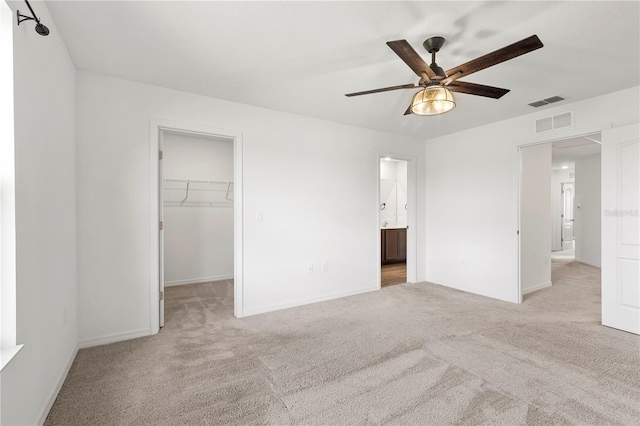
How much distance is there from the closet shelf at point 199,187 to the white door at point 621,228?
531 centimetres

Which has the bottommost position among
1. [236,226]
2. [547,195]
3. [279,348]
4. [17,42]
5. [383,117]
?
[279,348]

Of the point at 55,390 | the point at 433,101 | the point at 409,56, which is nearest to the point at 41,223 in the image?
the point at 55,390

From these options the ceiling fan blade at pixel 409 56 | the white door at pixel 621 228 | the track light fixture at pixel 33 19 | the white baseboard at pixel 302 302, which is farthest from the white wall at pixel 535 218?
the track light fixture at pixel 33 19

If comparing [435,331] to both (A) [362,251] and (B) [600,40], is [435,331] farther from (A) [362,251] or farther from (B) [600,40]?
(B) [600,40]

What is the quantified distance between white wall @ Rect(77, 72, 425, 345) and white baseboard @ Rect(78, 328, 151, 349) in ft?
0.03

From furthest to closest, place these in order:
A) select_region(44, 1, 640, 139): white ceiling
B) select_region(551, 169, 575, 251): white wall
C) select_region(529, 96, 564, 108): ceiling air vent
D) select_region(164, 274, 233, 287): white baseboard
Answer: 1. select_region(551, 169, 575, 251): white wall
2. select_region(164, 274, 233, 287): white baseboard
3. select_region(529, 96, 564, 108): ceiling air vent
4. select_region(44, 1, 640, 139): white ceiling

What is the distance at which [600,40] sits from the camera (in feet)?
7.41

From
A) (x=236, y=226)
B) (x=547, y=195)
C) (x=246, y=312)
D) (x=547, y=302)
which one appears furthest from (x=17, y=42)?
(x=547, y=195)

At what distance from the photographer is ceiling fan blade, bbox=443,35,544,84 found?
1.63 m

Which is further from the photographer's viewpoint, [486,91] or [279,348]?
[279,348]

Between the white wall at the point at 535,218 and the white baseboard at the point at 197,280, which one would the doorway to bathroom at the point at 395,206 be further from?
the white baseboard at the point at 197,280

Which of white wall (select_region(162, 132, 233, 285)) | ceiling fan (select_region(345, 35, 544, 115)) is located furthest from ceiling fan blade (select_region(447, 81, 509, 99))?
white wall (select_region(162, 132, 233, 285))

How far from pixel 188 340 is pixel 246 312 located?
78 centimetres

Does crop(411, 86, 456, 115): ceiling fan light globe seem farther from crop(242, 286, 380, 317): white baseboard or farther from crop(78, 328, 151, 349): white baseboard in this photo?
crop(78, 328, 151, 349): white baseboard
